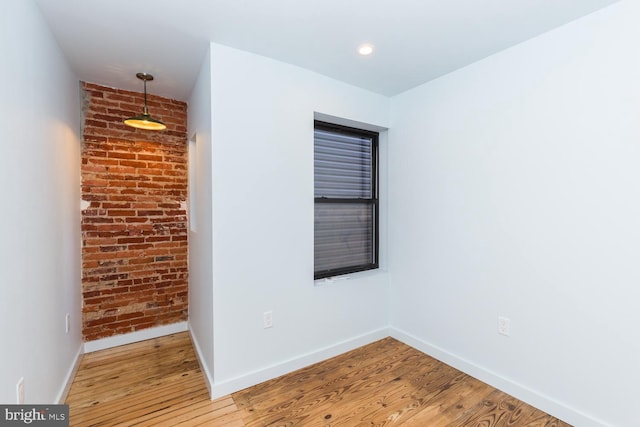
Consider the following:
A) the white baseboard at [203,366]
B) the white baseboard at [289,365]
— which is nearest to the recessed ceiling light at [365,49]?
the white baseboard at [289,365]

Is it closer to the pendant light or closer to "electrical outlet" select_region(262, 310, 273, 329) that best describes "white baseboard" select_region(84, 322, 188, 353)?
"electrical outlet" select_region(262, 310, 273, 329)

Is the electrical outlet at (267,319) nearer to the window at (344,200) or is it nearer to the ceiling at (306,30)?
the window at (344,200)

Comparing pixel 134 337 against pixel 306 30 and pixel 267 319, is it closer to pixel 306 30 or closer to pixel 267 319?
pixel 267 319

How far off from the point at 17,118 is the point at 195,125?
140 centimetres

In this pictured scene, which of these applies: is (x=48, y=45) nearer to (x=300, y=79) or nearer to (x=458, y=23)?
(x=300, y=79)

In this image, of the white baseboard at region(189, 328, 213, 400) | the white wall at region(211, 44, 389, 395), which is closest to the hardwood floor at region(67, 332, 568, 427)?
the white baseboard at region(189, 328, 213, 400)

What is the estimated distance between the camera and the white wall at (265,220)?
210cm

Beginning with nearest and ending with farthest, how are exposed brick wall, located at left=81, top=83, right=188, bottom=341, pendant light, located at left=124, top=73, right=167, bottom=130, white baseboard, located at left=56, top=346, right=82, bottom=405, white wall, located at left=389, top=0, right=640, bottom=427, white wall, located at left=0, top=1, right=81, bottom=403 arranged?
1. white wall, located at left=0, top=1, right=81, bottom=403
2. white wall, located at left=389, top=0, right=640, bottom=427
3. white baseboard, located at left=56, top=346, right=82, bottom=405
4. pendant light, located at left=124, top=73, right=167, bottom=130
5. exposed brick wall, located at left=81, top=83, right=188, bottom=341

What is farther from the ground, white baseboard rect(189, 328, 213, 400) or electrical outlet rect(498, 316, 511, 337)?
electrical outlet rect(498, 316, 511, 337)

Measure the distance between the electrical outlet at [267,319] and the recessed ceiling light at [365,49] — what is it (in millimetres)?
2103

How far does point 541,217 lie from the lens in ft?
6.47

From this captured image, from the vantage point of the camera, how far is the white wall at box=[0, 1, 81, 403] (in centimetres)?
130

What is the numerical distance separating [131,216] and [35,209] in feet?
4.38

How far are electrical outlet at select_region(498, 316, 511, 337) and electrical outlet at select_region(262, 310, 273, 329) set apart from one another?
5.71ft
